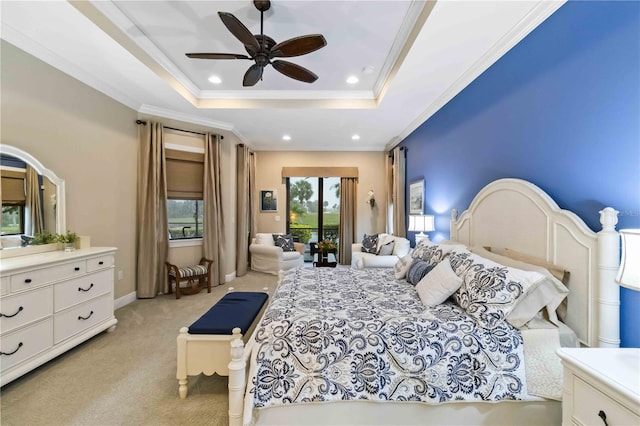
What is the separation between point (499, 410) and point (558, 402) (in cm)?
34

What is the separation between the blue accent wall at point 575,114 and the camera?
1.43 m

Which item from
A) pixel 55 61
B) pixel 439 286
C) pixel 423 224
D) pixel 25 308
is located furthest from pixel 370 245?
pixel 55 61

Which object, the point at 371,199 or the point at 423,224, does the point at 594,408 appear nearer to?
the point at 423,224

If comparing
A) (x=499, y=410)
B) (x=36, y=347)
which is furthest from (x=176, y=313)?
(x=499, y=410)

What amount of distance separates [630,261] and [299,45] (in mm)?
2362

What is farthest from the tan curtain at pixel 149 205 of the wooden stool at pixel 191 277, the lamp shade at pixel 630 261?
the lamp shade at pixel 630 261

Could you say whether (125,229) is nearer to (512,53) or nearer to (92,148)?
(92,148)

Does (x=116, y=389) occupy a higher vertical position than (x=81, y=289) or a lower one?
lower

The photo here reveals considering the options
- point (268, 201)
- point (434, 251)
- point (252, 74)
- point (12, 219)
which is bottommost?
point (434, 251)

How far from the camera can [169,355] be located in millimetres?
2391

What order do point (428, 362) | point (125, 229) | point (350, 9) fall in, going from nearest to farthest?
1. point (428, 362)
2. point (350, 9)
3. point (125, 229)

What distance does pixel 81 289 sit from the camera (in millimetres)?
2473

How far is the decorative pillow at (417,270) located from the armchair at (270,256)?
319 cm

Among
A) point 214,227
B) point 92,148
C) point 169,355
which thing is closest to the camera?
point 169,355
